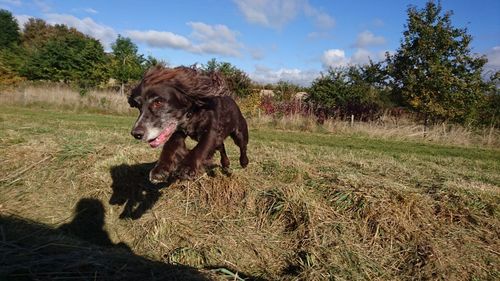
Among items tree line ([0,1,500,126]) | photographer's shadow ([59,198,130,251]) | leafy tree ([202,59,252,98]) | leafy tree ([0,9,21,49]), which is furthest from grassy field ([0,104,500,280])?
leafy tree ([0,9,21,49])

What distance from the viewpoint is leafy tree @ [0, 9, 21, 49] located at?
50.3m

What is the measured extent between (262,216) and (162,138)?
1.68 meters

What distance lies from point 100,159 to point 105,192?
0.82 m

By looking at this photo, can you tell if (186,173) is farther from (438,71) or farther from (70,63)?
(70,63)

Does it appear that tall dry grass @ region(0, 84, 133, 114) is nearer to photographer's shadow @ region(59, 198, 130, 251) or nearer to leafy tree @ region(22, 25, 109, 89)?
leafy tree @ region(22, 25, 109, 89)

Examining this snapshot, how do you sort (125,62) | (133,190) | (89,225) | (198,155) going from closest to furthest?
(198,155) → (89,225) → (133,190) → (125,62)

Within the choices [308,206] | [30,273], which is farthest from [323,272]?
[30,273]

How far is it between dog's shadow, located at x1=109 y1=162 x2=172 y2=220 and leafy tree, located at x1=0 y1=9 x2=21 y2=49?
5185cm

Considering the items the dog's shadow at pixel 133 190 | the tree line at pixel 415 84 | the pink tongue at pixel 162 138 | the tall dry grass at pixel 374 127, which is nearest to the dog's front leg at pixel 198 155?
the pink tongue at pixel 162 138

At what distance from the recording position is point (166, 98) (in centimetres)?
417

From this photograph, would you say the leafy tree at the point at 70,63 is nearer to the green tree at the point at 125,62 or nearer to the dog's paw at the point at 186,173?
the green tree at the point at 125,62

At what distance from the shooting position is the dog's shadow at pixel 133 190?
556 cm

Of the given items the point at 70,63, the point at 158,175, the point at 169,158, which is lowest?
the point at 158,175

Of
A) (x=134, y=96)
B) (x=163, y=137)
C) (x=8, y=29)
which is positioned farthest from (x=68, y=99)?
(x=8, y=29)
